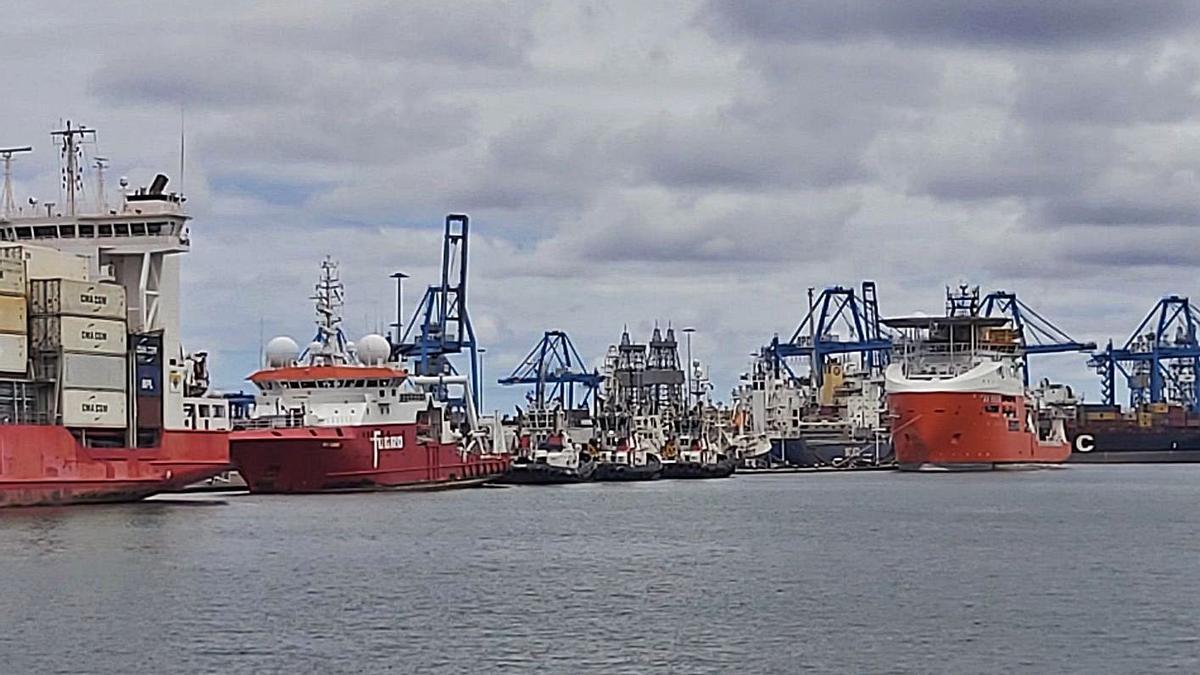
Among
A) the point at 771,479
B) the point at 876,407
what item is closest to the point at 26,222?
the point at 771,479

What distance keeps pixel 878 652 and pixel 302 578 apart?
1473 centimetres

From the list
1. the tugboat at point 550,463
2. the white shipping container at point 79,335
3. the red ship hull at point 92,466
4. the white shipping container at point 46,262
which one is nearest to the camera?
the red ship hull at point 92,466

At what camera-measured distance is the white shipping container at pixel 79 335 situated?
2203 inches

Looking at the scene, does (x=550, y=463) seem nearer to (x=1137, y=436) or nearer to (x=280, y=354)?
(x=280, y=354)

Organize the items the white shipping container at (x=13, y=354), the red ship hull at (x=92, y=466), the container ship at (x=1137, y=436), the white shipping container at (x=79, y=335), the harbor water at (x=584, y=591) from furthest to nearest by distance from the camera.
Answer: the container ship at (x=1137, y=436), the white shipping container at (x=79, y=335), the red ship hull at (x=92, y=466), the white shipping container at (x=13, y=354), the harbor water at (x=584, y=591)

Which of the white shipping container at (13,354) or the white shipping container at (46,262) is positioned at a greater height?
the white shipping container at (46,262)

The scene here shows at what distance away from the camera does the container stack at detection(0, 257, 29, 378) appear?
54.7 meters

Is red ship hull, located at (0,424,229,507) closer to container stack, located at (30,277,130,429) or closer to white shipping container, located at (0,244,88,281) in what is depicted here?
container stack, located at (30,277,130,429)

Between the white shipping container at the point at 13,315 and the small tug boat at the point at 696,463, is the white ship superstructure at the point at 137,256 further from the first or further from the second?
the small tug boat at the point at 696,463

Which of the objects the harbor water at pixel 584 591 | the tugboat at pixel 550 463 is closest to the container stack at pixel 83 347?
the harbor water at pixel 584 591


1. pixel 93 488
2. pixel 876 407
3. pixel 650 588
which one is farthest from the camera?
pixel 876 407

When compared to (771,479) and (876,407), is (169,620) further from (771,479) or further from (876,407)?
(876,407)

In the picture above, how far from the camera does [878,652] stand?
31.5 metres

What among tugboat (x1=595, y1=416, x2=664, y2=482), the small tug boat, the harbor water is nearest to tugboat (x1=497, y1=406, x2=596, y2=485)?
tugboat (x1=595, y1=416, x2=664, y2=482)
